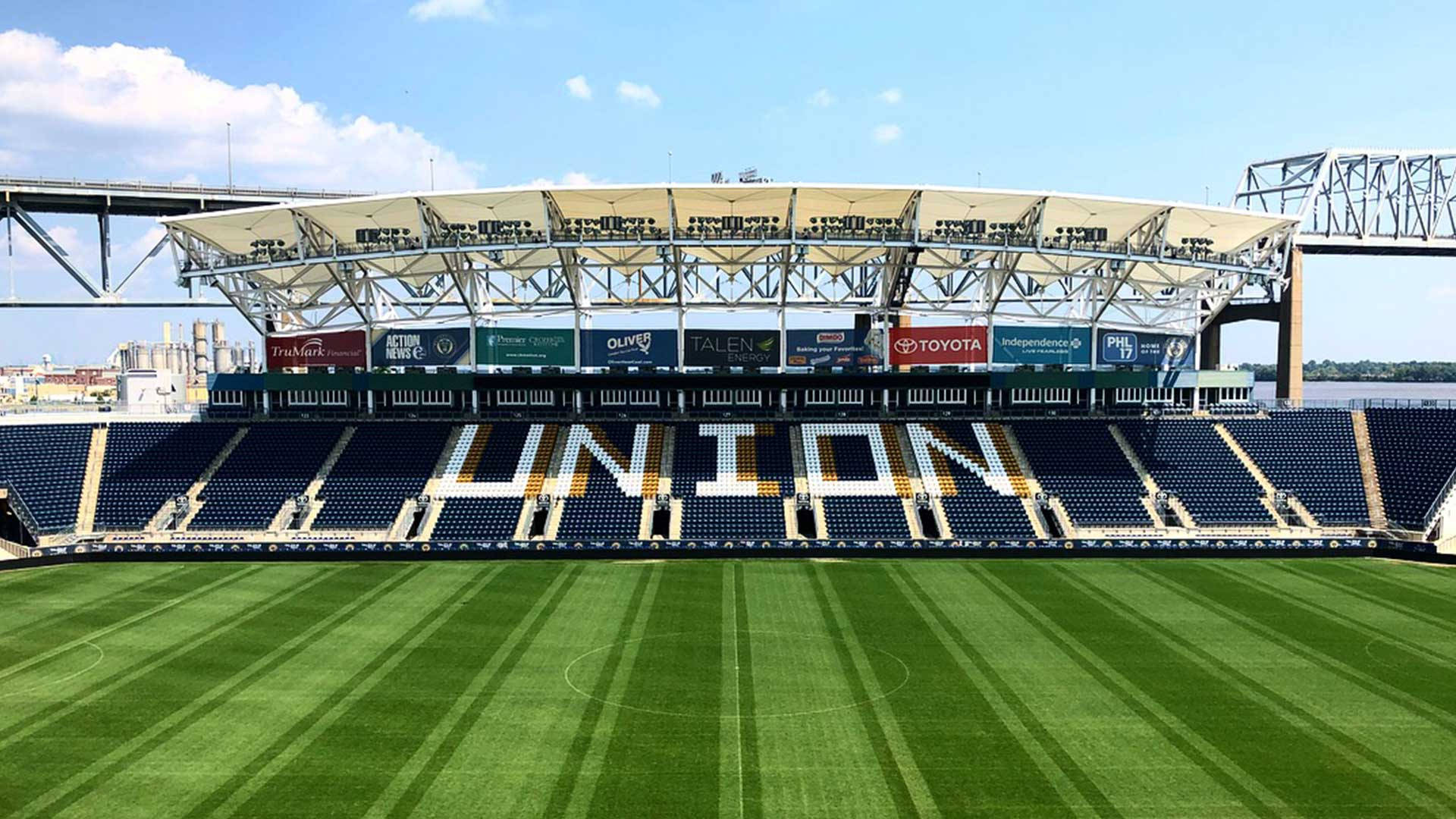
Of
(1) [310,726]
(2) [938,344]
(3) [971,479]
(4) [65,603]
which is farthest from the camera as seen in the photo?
(2) [938,344]

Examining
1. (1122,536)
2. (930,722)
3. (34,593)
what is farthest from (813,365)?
(34,593)

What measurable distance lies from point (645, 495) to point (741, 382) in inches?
412

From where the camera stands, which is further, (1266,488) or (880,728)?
(1266,488)

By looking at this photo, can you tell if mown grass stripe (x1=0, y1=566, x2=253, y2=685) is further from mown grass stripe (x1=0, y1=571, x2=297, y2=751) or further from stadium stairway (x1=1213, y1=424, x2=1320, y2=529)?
stadium stairway (x1=1213, y1=424, x2=1320, y2=529)

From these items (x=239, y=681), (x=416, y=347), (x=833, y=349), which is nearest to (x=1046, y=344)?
(x=833, y=349)

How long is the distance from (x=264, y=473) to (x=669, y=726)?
1466 inches

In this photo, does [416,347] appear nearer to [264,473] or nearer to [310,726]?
[264,473]

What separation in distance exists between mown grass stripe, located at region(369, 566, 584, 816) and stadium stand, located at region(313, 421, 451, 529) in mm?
17106

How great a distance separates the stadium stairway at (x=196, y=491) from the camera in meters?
45.4

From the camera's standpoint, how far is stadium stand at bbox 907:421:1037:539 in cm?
4500

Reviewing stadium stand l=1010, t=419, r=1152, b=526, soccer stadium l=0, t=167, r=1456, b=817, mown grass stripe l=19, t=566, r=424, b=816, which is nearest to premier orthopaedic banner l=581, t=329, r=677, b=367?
soccer stadium l=0, t=167, r=1456, b=817

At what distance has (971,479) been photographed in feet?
161

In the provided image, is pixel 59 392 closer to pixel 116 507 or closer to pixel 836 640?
pixel 116 507

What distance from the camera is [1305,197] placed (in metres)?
69.2
